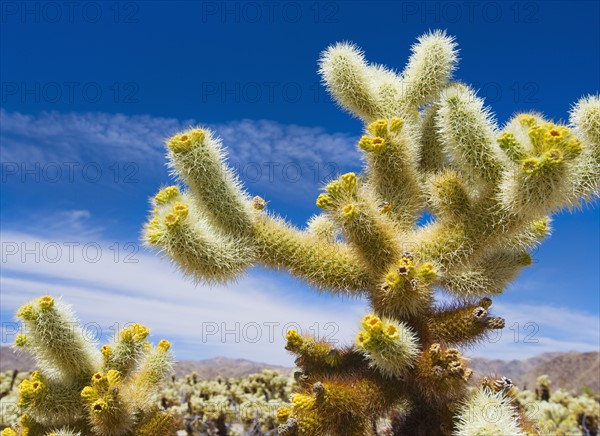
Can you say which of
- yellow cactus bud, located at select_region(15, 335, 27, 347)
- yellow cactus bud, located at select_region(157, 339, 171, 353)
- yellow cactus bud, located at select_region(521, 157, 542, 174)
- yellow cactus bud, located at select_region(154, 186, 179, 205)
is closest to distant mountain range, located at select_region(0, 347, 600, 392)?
yellow cactus bud, located at select_region(157, 339, 171, 353)

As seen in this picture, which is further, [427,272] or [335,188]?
[335,188]

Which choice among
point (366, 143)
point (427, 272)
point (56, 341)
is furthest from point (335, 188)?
point (56, 341)

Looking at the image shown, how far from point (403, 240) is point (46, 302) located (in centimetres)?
309

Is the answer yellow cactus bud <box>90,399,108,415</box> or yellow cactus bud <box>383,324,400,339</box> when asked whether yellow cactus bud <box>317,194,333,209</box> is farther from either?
yellow cactus bud <box>90,399,108,415</box>

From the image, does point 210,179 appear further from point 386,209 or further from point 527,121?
point 527,121

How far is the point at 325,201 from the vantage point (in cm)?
407

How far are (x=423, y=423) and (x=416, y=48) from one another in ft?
12.2

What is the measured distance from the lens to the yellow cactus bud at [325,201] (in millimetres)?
4059

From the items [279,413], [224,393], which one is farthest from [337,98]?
[224,393]

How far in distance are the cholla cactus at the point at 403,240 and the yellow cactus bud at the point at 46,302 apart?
3.92 ft

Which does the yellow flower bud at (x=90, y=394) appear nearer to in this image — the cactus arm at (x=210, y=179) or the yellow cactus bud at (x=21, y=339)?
the yellow cactus bud at (x=21, y=339)

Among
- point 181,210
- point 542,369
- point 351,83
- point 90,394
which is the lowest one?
point 90,394

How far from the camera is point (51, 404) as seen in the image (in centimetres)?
484

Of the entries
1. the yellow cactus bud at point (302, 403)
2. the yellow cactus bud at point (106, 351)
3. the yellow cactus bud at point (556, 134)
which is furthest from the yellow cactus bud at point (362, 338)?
the yellow cactus bud at point (106, 351)
